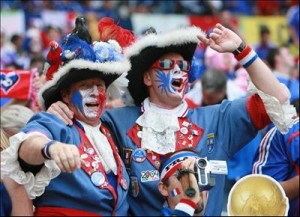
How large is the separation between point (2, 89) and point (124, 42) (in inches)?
59.9

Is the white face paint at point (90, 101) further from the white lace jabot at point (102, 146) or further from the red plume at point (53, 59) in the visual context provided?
the red plume at point (53, 59)

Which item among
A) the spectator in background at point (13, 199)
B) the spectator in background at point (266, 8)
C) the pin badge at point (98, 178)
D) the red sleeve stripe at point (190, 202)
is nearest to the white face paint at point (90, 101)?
the pin badge at point (98, 178)

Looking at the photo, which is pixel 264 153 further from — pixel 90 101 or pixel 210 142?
pixel 90 101

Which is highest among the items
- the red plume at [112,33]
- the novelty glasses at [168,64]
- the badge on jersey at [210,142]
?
the red plume at [112,33]

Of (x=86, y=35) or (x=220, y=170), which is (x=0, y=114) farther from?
(x=220, y=170)

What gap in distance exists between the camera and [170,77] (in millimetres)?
4082

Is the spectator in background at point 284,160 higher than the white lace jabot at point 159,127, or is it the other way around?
the white lace jabot at point 159,127

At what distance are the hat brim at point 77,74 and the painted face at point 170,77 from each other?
26cm

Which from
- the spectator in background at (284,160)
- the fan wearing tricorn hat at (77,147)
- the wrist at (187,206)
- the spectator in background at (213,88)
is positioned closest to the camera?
the wrist at (187,206)

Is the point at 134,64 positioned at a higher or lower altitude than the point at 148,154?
higher

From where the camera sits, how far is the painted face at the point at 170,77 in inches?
161

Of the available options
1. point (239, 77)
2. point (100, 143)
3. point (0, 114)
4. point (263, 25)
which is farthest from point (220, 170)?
point (263, 25)

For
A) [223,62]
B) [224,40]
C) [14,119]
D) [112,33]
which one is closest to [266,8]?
[223,62]

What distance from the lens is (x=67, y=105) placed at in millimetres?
3836
